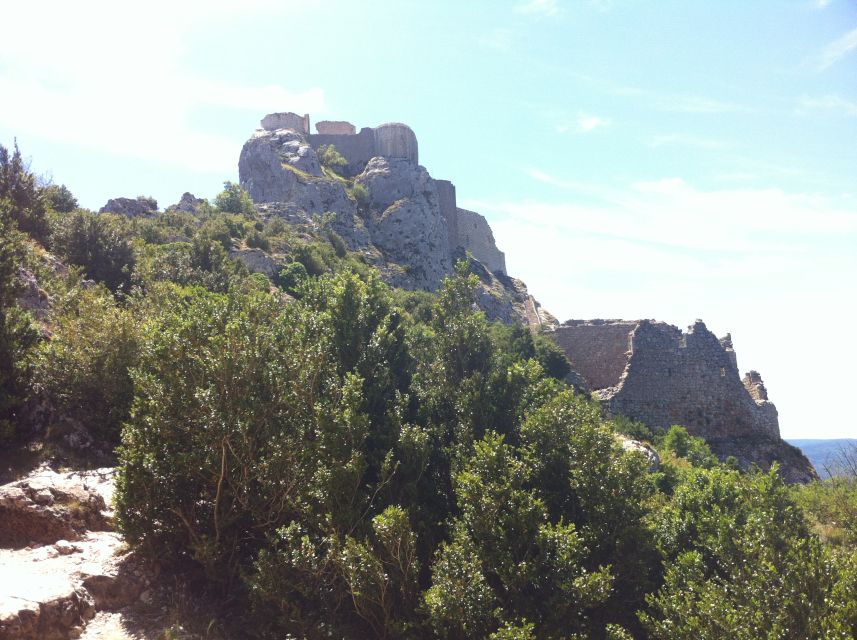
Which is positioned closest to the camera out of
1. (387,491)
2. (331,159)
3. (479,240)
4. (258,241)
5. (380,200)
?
(387,491)

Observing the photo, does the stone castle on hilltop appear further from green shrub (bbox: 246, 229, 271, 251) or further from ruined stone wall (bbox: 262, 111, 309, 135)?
green shrub (bbox: 246, 229, 271, 251)

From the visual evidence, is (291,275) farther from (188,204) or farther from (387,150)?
(387,150)

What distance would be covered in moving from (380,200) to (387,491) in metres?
51.5

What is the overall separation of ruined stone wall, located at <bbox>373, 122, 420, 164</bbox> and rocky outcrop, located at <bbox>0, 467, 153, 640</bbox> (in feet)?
187

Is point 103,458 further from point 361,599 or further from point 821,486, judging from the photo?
point 821,486

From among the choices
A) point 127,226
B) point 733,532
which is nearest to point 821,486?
point 733,532

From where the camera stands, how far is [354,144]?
6625cm

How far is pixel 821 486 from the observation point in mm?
24797

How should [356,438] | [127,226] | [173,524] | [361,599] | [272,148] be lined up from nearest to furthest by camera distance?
[361,599]
[173,524]
[356,438]
[127,226]
[272,148]

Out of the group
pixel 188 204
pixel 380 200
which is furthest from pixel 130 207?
pixel 380 200

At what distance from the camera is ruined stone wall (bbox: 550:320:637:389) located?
37906 mm

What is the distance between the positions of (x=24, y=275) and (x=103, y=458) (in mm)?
7501

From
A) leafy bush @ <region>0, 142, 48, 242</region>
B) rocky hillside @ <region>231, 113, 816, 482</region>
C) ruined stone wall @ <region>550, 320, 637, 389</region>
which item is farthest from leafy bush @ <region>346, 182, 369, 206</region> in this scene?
leafy bush @ <region>0, 142, 48, 242</region>

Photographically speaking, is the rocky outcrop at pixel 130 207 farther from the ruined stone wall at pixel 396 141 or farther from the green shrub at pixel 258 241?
the ruined stone wall at pixel 396 141
